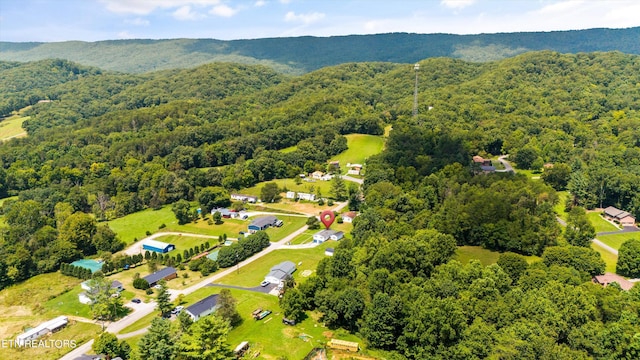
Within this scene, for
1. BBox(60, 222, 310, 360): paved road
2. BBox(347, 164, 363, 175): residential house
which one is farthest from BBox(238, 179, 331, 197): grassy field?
BBox(60, 222, 310, 360): paved road

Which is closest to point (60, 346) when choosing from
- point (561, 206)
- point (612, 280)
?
point (612, 280)

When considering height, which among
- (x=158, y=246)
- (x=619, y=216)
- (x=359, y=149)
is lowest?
(x=158, y=246)

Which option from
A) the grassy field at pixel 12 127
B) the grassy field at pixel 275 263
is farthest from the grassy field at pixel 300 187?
the grassy field at pixel 12 127

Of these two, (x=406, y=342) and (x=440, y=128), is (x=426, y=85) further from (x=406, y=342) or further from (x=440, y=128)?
(x=406, y=342)

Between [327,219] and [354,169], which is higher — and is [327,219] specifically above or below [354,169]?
below

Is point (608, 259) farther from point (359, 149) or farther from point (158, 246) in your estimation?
point (359, 149)

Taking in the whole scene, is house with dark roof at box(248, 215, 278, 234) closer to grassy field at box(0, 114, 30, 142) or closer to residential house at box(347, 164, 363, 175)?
residential house at box(347, 164, 363, 175)

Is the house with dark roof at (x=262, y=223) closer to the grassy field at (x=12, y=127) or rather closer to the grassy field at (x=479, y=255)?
the grassy field at (x=479, y=255)
